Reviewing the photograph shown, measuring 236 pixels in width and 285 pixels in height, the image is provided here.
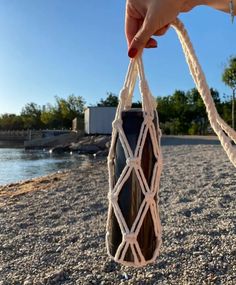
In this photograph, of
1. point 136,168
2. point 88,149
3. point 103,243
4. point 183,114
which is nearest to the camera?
point 136,168

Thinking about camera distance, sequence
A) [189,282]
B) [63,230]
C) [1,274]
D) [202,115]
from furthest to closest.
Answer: [202,115] → [63,230] → [1,274] → [189,282]

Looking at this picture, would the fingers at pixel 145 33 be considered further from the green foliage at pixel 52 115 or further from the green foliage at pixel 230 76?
the green foliage at pixel 52 115

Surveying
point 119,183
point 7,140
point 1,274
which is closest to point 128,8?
point 119,183

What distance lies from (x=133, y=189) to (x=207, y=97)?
0.51 meters

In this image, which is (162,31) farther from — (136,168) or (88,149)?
(88,149)

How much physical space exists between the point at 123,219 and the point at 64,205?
5.61 metres

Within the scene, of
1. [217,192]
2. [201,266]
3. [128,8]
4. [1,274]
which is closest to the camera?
[128,8]

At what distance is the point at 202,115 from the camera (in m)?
47.1

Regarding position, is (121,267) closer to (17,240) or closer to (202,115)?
(17,240)

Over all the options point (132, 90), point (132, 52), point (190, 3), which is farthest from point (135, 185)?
point (190, 3)

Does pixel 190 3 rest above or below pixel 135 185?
above

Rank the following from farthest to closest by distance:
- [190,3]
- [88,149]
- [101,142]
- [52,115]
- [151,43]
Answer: [52,115] < [101,142] < [88,149] < [190,3] < [151,43]

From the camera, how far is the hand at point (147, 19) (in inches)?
Result: 54.2

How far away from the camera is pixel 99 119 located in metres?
48.4
